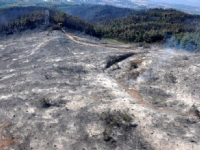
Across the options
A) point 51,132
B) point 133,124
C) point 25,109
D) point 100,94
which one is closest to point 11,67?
point 25,109

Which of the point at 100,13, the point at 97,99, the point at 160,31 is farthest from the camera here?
the point at 100,13

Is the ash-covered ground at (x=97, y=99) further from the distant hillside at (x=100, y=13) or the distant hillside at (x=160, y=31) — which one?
the distant hillside at (x=100, y=13)

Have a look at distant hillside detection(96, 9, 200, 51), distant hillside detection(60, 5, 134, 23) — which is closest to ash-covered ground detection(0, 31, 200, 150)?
distant hillside detection(96, 9, 200, 51)

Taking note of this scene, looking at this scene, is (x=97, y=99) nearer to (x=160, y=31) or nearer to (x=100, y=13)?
(x=160, y=31)

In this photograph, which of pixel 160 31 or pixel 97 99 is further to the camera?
pixel 160 31

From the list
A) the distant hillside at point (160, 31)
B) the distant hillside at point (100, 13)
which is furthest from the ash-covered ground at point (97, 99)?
the distant hillside at point (100, 13)

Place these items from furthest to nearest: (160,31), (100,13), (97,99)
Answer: (100,13)
(160,31)
(97,99)

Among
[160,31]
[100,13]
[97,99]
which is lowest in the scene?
[100,13]

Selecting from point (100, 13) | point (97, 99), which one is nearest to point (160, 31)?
point (97, 99)
